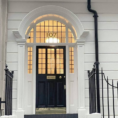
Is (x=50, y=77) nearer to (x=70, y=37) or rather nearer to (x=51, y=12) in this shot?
(x=70, y=37)

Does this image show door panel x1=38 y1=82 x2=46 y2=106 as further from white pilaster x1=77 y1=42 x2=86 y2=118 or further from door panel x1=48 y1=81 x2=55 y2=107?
white pilaster x1=77 y1=42 x2=86 y2=118

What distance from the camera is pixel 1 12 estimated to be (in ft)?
21.5

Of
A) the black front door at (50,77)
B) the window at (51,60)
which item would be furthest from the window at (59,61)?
the window at (51,60)

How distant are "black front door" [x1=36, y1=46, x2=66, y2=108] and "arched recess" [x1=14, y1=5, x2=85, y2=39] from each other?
2.80ft

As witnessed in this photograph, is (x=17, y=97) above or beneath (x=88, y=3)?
beneath

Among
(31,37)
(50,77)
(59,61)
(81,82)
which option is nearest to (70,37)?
(59,61)

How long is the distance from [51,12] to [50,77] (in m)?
2.05

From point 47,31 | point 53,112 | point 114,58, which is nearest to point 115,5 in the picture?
point 114,58

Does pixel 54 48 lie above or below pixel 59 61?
above

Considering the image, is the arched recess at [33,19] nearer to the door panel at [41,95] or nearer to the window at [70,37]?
the window at [70,37]

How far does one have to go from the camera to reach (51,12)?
23.0 ft

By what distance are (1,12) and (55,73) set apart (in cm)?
251

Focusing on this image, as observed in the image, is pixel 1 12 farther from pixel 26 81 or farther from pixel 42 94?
pixel 42 94

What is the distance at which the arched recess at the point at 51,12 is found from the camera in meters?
6.85
